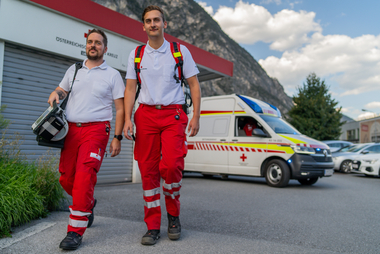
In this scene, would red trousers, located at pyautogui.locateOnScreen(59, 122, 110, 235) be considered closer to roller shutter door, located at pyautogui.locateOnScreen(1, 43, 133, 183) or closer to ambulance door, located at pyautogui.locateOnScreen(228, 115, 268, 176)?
roller shutter door, located at pyautogui.locateOnScreen(1, 43, 133, 183)

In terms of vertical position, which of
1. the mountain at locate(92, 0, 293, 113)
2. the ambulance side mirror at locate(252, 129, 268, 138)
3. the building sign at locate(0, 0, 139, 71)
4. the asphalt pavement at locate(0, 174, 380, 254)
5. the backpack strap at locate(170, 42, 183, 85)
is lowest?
the asphalt pavement at locate(0, 174, 380, 254)

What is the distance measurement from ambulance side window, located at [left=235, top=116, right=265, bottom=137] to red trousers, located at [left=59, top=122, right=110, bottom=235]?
6.15 metres

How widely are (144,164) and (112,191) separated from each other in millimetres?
3936

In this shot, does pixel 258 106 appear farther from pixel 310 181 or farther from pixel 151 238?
pixel 151 238

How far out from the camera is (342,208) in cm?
535

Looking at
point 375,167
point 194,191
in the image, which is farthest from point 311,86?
point 194,191

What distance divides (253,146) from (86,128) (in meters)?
6.07

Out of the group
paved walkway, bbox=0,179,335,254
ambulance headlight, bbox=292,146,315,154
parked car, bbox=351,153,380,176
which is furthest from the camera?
parked car, bbox=351,153,380,176

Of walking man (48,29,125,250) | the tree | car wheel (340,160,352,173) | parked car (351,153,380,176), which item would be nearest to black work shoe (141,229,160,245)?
walking man (48,29,125,250)

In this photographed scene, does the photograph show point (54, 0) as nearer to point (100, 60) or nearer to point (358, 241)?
point (100, 60)

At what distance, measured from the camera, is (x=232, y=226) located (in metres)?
3.97

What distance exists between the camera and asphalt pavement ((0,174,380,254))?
9.33 ft

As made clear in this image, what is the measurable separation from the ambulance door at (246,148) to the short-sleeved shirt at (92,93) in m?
5.72

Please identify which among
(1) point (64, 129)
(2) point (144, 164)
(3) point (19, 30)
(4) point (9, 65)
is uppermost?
(3) point (19, 30)
